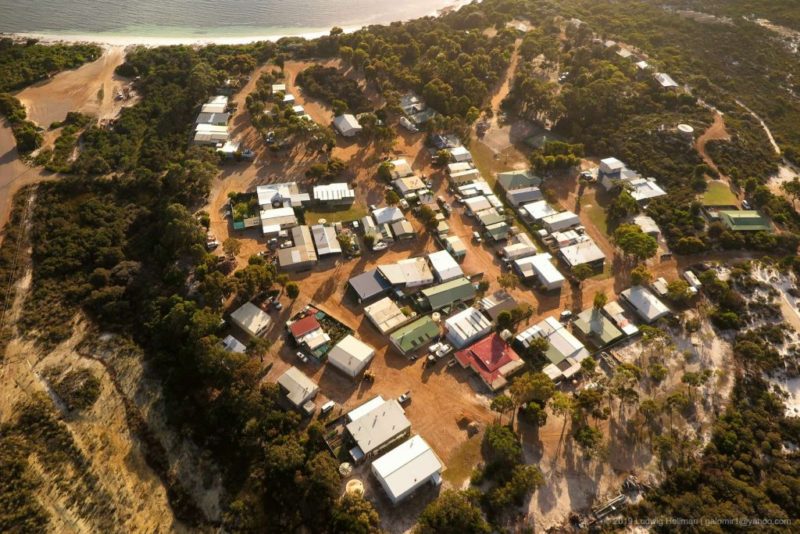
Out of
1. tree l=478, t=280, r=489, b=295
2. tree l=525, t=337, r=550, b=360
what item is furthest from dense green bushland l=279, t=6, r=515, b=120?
tree l=525, t=337, r=550, b=360

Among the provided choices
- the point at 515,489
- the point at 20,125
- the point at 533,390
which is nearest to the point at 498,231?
the point at 533,390

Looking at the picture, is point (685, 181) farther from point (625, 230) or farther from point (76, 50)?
point (76, 50)

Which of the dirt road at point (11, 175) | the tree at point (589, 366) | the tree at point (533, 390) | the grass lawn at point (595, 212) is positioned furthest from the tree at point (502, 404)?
the dirt road at point (11, 175)

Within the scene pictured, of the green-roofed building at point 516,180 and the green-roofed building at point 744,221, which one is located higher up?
the green-roofed building at point 516,180

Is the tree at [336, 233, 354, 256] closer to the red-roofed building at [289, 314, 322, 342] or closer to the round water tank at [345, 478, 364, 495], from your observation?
the red-roofed building at [289, 314, 322, 342]

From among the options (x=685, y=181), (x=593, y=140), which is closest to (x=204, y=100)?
(x=593, y=140)

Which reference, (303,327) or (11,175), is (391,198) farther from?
(11,175)

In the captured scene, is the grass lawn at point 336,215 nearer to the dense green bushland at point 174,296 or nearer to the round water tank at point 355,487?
the dense green bushland at point 174,296
